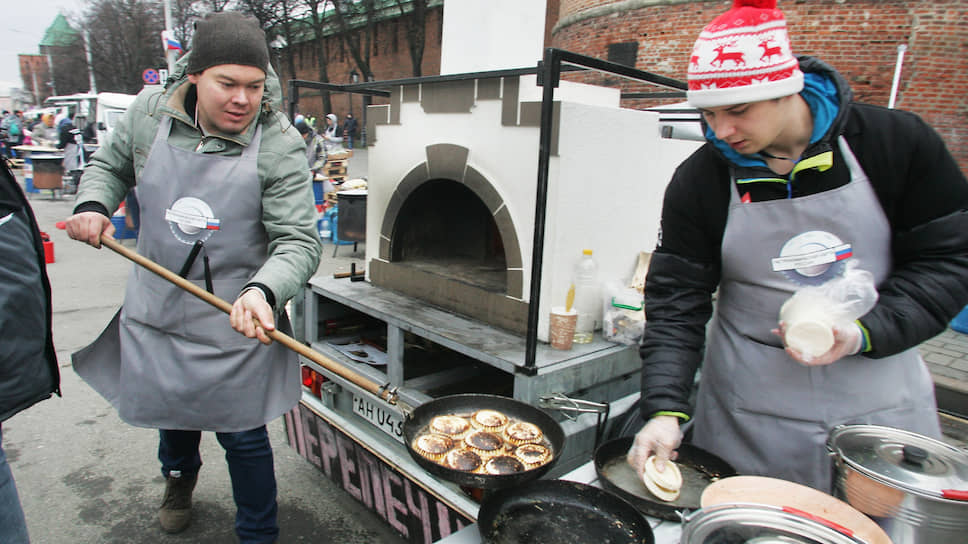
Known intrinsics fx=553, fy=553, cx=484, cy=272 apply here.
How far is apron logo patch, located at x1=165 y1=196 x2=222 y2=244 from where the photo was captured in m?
2.12

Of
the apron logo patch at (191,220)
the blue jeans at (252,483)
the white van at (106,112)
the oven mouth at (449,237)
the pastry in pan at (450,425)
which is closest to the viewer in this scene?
the pastry in pan at (450,425)

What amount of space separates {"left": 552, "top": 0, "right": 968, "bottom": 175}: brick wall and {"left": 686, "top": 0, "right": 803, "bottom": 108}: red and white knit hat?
1060 centimetres

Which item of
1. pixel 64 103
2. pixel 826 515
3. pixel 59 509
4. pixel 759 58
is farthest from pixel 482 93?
pixel 64 103

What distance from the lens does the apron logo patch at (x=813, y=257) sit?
4.83ft

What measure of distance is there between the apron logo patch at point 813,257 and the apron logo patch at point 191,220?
1.96 m

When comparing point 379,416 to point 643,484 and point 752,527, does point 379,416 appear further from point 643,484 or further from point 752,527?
point 752,527

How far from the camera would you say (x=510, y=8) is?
3135 millimetres

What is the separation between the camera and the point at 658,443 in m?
1.45

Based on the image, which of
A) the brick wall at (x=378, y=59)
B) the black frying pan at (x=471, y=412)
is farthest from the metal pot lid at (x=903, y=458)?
the brick wall at (x=378, y=59)

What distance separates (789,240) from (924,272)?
32 cm

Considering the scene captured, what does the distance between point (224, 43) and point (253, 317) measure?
38.8 inches

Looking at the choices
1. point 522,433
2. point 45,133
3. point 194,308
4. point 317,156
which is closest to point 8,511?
point 194,308

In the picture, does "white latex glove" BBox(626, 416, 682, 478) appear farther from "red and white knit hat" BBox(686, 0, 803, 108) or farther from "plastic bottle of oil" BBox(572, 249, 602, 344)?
"plastic bottle of oil" BBox(572, 249, 602, 344)

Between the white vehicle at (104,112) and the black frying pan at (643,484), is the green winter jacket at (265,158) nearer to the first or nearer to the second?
the black frying pan at (643,484)
